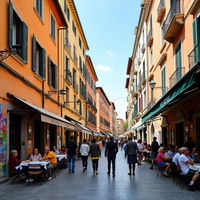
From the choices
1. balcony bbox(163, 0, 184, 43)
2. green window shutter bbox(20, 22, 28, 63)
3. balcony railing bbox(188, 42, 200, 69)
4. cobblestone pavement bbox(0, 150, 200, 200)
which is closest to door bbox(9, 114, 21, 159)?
cobblestone pavement bbox(0, 150, 200, 200)

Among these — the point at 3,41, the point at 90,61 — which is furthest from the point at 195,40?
the point at 90,61

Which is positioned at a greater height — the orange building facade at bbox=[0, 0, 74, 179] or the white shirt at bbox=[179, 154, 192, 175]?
the orange building facade at bbox=[0, 0, 74, 179]

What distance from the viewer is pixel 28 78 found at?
460 inches

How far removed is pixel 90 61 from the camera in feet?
124

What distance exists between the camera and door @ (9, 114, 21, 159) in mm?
10341

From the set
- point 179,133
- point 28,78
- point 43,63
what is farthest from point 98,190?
point 43,63

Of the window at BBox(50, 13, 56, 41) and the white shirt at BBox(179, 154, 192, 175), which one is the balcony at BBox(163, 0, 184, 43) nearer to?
the white shirt at BBox(179, 154, 192, 175)

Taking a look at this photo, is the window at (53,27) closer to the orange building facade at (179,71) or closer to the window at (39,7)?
the window at (39,7)

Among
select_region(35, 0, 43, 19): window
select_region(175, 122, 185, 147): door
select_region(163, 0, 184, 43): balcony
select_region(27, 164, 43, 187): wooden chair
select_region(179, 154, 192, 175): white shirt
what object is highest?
select_region(35, 0, 43, 19): window

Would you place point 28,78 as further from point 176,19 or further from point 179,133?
point 179,133

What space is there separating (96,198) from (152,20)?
17729 millimetres

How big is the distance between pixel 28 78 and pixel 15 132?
2.55 meters

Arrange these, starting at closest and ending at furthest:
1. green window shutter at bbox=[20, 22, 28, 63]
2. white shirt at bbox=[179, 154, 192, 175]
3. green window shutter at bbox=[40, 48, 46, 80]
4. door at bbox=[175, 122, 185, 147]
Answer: white shirt at bbox=[179, 154, 192, 175] → green window shutter at bbox=[20, 22, 28, 63] → green window shutter at bbox=[40, 48, 46, 80] → door at bbox=[175, 122, 185, 147]

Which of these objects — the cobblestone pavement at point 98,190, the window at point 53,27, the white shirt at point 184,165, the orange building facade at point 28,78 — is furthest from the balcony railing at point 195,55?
the window at point 53,27
